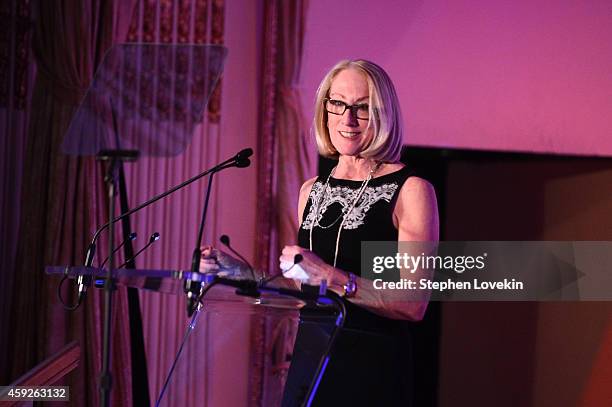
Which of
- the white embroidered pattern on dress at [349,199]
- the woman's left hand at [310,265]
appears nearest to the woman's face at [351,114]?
the white embroidered pattern on dress at [349,199]

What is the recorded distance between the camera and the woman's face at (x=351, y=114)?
→ 1945mm

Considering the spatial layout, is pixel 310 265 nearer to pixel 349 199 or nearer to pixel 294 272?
pixel 294 272

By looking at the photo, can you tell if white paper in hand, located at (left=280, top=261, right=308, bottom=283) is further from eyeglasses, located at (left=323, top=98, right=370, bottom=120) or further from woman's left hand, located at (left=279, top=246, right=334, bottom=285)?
eyeglasses, located at (left=323, top=98, right=370, bottom=120)

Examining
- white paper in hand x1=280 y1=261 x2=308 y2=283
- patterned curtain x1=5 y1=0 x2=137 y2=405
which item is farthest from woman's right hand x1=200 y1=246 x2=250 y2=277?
patterned curtain x1=5 y1=0 x2=137 y2=405

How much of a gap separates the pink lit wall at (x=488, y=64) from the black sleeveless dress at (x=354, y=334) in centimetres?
217

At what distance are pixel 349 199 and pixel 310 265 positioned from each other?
463 mm

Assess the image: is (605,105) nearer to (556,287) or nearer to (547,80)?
(547,80)

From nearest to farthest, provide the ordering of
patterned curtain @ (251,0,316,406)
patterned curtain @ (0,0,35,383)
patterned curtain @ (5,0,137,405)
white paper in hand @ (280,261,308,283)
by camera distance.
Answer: white paper in hand @ (280,261,308,283) < patterned curtain @ (5,0,137,405) < patterned curtain @ (0,0,35,383) < patterned curtain @ (251,0,316,406)

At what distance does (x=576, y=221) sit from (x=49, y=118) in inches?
100

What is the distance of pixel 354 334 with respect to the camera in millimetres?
1799

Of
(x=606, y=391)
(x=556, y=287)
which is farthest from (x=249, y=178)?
(x=606, y=391)

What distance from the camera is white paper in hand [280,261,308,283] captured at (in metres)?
1.50

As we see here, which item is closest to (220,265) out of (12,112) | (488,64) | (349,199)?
(349,199)

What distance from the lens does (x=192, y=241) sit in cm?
409
